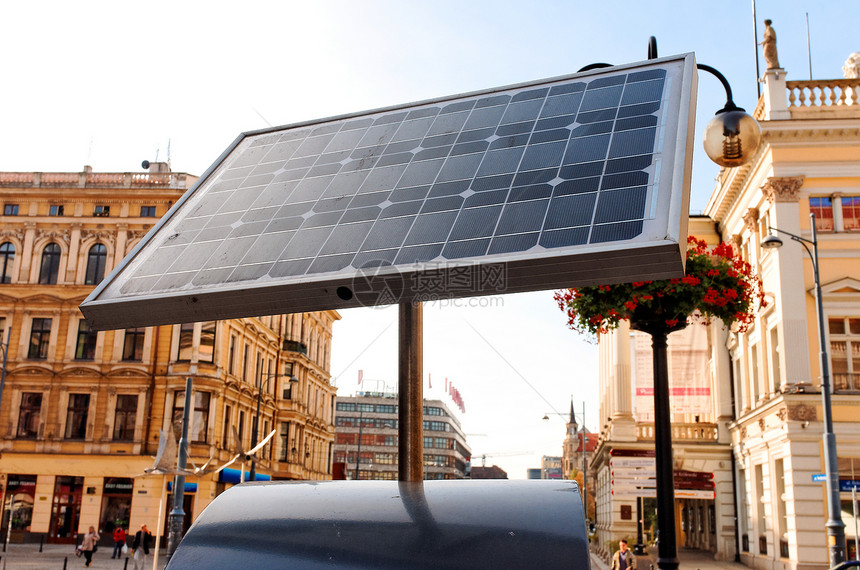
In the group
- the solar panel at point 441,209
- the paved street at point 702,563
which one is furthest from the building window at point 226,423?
the solar panel at point 441,209

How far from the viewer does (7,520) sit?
47.7 meters

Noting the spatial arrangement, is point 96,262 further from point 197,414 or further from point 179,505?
point 179,505

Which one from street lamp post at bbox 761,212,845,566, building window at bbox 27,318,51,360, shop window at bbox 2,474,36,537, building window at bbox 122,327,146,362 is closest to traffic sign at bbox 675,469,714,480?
street lamp post at bbox 761,212,845,566

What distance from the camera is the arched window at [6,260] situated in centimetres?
5203

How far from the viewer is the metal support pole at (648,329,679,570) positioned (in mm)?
8016

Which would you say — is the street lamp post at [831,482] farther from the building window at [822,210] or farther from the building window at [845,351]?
the building window at [822,210]

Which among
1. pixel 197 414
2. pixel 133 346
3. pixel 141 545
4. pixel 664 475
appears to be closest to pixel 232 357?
pixel 197 414

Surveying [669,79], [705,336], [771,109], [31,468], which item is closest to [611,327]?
[669,79]

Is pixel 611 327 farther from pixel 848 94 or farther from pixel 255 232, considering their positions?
pixel 848 94

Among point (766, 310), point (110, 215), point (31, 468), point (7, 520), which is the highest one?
point (110, 215)

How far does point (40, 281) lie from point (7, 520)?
14636mm

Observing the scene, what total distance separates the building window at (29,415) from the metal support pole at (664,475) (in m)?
48.7

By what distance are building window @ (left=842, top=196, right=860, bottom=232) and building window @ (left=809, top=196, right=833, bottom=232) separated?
0.45 m

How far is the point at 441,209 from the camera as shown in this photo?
4621 millimetres
